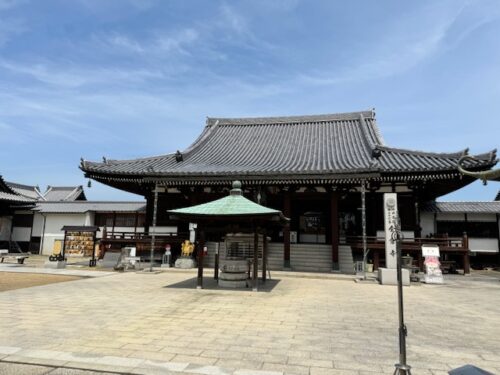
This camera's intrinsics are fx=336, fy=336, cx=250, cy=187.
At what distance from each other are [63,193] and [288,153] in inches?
1163

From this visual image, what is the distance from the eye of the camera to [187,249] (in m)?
17.9

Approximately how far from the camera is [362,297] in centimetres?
1035

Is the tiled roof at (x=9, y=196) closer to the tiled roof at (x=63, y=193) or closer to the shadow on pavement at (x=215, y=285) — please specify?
the tiled roof at (x=63, y=193)

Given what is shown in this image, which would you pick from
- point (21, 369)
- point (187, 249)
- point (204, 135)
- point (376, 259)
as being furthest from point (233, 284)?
point (204, 135)

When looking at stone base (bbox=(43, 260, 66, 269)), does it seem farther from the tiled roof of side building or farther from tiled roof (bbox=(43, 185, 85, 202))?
tiled roof (bbox=(43, 185, 85, 202))

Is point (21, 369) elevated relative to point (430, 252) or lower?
lower

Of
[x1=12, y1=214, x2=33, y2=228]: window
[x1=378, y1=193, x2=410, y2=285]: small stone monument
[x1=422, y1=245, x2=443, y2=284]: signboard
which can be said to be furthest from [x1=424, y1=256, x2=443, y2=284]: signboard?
[x1=12, y1=214, x2=33, y2=228]: window

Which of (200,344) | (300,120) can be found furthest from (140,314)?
(300,120)

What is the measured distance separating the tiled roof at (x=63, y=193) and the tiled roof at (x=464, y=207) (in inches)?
1394

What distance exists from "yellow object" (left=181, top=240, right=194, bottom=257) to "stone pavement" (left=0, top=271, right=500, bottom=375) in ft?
21.8

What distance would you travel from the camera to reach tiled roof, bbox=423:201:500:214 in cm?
2245

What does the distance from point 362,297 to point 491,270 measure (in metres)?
16.5

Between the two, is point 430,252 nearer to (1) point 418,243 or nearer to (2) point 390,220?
(1) point 418,243

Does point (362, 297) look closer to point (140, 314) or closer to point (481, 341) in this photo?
point (481, 341)
